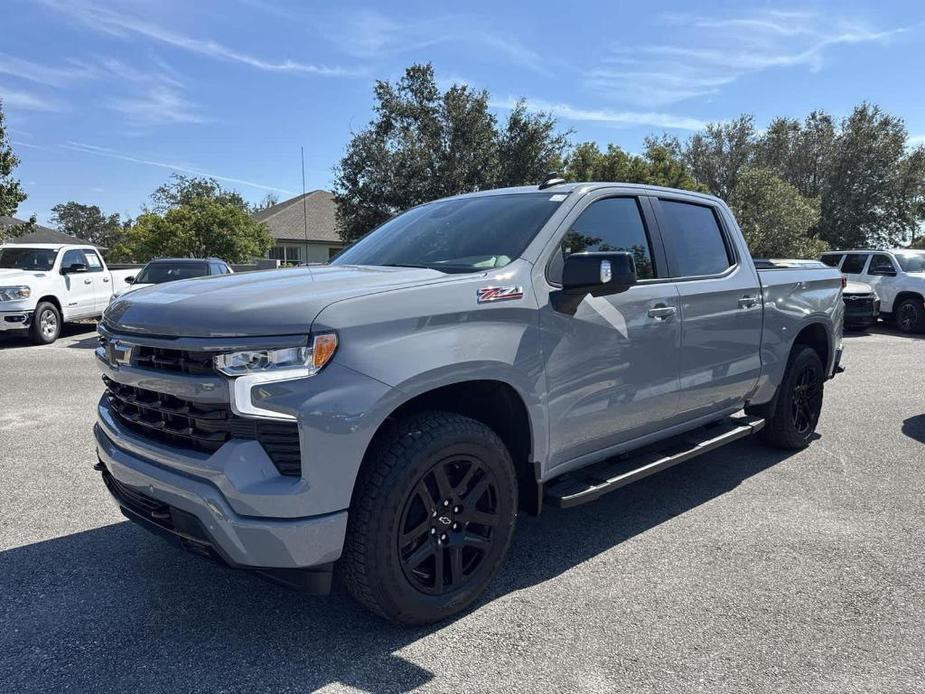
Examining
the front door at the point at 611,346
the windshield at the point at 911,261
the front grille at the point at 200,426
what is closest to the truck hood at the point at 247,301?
the front grille at the point at 200,426

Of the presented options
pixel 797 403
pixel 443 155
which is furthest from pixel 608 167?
pixel 797 403

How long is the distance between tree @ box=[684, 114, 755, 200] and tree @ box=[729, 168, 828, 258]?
42.5 ft

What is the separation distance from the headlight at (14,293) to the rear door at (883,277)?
1851 centimetres

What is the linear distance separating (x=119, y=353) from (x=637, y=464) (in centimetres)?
272

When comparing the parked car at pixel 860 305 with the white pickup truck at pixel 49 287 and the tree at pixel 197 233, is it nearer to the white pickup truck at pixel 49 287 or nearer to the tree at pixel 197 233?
the white pickup truck at pixel 49 287

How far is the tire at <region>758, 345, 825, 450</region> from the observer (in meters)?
5.24

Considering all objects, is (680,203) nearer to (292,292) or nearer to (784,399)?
(784,399)

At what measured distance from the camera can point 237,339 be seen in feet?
8.04

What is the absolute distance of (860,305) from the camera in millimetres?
14688

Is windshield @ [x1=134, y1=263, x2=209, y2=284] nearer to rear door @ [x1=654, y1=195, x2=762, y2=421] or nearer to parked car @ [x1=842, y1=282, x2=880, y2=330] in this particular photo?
rear door @ [x1=654, y1=195, x2=762, y2=421]

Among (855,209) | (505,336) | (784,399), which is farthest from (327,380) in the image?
(855,209)

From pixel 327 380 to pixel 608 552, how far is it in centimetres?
206

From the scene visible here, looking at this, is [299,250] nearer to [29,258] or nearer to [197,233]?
[197,233]

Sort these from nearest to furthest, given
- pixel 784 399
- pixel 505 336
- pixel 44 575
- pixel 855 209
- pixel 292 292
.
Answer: pixel 292 292, pixel 505 336, pixel 44 575, pixel 784 399, pixel 855 209
